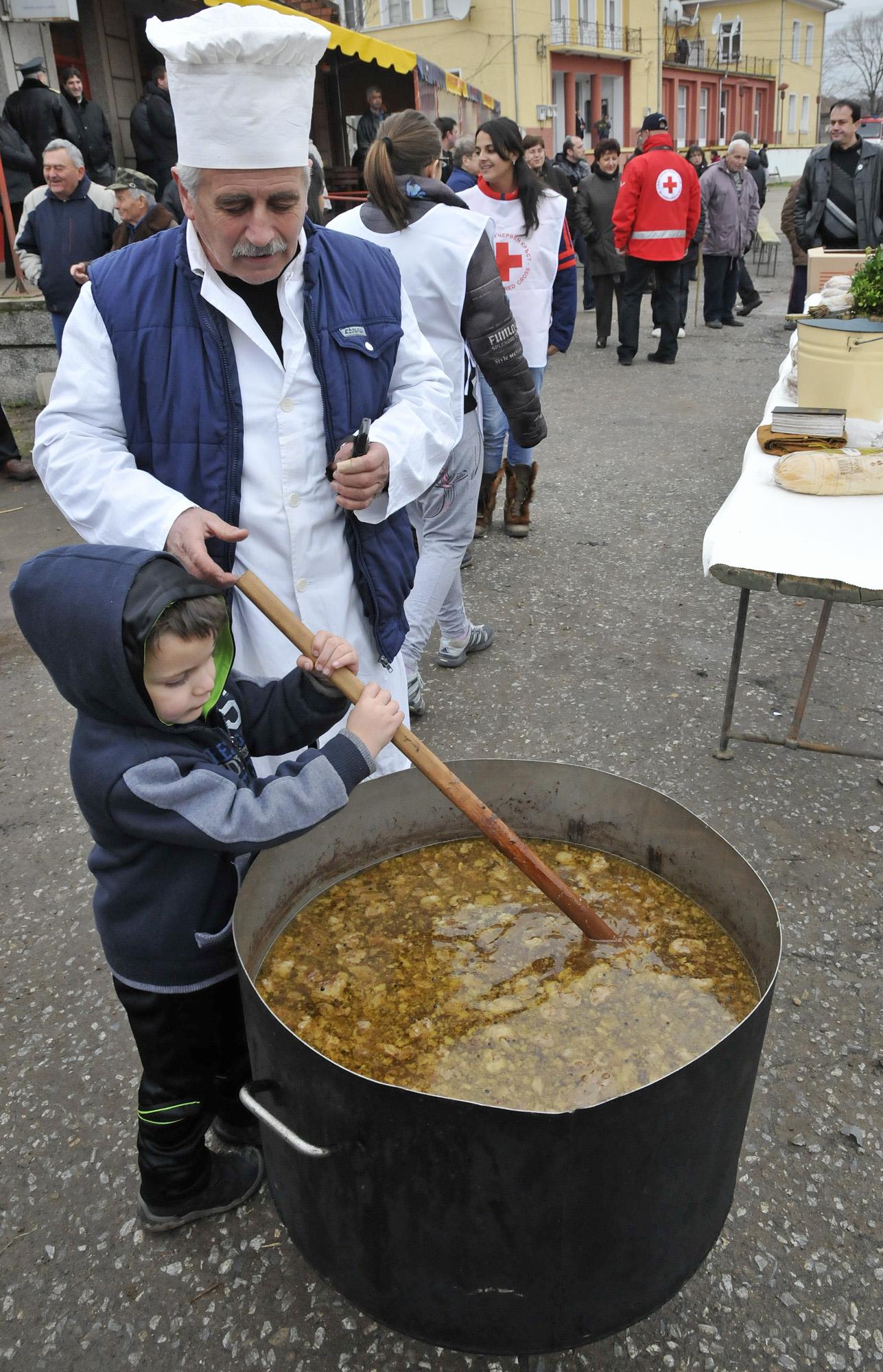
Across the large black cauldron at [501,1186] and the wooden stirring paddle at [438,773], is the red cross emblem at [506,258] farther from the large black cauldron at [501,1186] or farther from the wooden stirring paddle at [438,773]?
the large black cauldron at [501,1186]

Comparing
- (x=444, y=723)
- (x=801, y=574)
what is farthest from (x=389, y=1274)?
(x=444, y=723)

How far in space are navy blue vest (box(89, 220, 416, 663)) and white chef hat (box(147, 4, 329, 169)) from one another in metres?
0.21

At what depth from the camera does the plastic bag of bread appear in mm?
3287

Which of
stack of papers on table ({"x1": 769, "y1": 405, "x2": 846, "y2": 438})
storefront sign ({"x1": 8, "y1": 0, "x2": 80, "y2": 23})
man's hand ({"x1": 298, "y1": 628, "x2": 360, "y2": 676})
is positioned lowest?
Result: stack of papers on table ({"x1": 769, "y1": 405, "x2": 846, "y2": 438})

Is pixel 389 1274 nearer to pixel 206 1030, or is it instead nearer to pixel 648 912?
pixel 206 1030

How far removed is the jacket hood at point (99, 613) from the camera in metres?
1.41

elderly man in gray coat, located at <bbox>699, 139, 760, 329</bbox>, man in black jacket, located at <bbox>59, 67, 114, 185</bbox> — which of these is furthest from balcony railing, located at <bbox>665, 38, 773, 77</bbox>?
man in black jacket, located at <bbox>59, 67, 114, 185</bbox>

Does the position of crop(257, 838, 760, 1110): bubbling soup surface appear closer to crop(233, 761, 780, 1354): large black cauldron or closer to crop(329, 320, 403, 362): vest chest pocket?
crop(233, 761, 780, 1354): large black cauldron

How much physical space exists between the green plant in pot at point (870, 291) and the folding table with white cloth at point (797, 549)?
3.91 ft

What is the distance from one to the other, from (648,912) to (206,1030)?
0.87 metres

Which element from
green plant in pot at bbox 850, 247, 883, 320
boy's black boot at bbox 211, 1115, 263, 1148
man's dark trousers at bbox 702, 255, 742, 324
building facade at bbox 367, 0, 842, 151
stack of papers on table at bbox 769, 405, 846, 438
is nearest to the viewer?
boy's black boot at bbox 211, 1115, 263, 1148

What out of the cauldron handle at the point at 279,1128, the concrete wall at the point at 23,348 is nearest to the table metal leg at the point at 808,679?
the cauldron handle at the point at 279,1128

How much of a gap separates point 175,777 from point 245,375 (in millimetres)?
831

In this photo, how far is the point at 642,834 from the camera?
200 centimetres
